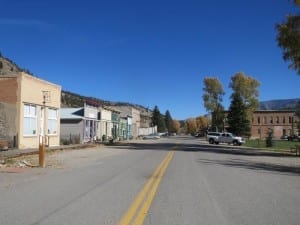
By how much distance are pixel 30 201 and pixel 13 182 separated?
472cm

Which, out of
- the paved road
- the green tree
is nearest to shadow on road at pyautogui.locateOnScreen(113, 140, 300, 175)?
the paved road

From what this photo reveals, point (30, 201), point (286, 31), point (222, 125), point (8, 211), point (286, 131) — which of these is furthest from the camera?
point (286, 131)

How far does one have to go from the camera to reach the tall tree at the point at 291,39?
38875mm

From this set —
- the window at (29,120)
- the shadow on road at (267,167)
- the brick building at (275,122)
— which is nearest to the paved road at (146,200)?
the shadow on road at (267,167)

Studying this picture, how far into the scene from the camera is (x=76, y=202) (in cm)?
1137

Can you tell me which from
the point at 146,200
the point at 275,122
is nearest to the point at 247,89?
the point at 275,122

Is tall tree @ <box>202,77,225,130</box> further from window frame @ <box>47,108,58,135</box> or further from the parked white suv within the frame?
window frame @ <box>47,108,58,135</box>

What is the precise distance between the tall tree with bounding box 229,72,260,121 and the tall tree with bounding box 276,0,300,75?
61.8m

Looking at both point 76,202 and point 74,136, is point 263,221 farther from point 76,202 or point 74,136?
point 74,136

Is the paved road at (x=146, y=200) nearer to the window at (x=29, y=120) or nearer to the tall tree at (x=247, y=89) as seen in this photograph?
the window at (x=29, y=120)

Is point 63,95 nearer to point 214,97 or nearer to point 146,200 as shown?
point 214,97

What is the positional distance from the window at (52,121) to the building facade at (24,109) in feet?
0.31

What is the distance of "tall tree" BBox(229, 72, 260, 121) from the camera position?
10181 centimetres

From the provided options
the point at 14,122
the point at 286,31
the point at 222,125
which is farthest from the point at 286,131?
the point at 14,122
